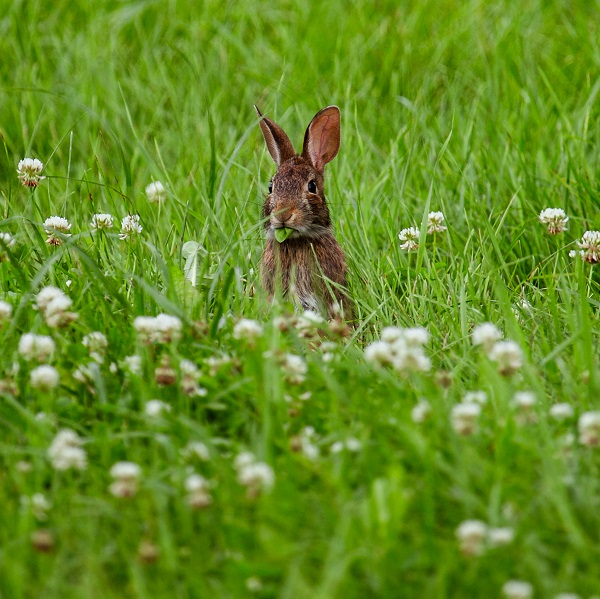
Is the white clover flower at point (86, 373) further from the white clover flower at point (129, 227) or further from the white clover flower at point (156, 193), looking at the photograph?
the white clover flower at point (156, 193)

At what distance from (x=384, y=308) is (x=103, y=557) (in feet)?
7.28

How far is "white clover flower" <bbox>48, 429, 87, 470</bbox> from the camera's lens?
3.01 metres

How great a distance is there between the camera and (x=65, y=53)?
7.45 meters

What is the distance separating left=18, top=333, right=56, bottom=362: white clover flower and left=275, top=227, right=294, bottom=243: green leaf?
1.75 meters

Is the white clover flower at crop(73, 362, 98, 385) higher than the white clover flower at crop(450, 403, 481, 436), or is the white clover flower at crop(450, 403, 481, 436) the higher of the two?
the white clover flower at crop(450, 403, 481, 436)

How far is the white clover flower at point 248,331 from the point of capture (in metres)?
3.67

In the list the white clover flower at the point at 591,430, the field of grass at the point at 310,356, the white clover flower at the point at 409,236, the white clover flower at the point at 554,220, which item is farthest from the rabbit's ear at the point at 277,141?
the white clover flower at the point at 591,430

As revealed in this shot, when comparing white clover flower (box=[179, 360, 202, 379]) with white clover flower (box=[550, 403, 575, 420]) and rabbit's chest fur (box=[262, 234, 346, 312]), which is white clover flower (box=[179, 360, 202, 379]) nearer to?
white clover flower (box=[550, 403, 575, 420])

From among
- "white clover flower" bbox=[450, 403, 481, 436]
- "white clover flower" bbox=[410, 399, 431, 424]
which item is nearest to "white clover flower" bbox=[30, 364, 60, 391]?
"white clover flower" bbox=[410, 399, 431, 424]

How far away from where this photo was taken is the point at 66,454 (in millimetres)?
3010

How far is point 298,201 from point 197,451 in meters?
2.29

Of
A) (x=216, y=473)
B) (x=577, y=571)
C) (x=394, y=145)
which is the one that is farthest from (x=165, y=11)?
(x=577, y=571)

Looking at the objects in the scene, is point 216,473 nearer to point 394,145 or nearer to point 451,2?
point 394,145

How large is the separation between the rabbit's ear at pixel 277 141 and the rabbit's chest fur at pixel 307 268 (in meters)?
0.50
